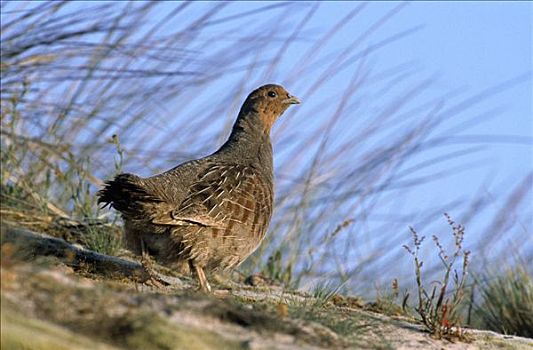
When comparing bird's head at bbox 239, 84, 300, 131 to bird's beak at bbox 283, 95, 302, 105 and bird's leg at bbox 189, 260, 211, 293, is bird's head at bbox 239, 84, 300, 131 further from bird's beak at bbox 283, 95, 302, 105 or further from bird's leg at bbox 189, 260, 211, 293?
bird's leg at bbox 189, 260, 211, 293

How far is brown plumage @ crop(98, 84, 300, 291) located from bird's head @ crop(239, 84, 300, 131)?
609 mm

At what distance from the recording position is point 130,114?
649 centimetres

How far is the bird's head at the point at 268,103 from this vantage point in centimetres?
661

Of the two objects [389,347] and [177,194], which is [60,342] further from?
[177,194]

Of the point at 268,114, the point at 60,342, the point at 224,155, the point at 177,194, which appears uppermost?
the point at 268,114

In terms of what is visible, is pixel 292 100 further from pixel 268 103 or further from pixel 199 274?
pixel 199 274

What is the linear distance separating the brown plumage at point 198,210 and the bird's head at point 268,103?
0.61 metres

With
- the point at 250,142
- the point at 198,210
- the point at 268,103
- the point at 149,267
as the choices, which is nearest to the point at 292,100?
the point at 268,103

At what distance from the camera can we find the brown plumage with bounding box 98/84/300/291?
499 centimetres

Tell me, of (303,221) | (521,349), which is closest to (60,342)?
(521,349)

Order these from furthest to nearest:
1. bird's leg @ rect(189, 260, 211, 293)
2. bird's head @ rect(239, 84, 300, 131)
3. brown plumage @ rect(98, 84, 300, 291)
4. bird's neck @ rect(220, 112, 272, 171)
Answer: bird's head @ rect(239, 84, 300, 131)
bird's neck @ rect(220, 112, 272, 171)
bird's leg @ rect(189, 260, 211, 293)
brown plumage @ rect(98, 84, 300, 291)

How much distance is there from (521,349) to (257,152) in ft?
8.03

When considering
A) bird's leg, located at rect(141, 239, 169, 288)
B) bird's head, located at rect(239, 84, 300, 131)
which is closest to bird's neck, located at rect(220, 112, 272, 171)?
bird's head, located at rect(239, 84, 300, 131)

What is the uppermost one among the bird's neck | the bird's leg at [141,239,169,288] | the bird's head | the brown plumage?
the bird's head
